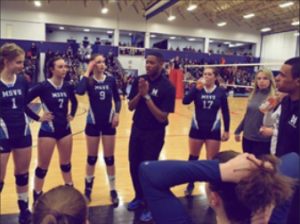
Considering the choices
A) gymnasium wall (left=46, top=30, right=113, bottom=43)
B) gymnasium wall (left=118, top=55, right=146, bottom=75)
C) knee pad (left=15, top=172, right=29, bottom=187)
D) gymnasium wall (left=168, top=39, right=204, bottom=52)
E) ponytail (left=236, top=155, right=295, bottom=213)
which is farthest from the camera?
gymnasium wall (left=168, top=39, right=204, bottom=52)

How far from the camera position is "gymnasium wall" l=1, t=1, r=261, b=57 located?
59.0ft

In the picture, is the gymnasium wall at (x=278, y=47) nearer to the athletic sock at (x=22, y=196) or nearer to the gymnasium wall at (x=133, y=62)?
the gymnasium wall at (x=133, y=62)

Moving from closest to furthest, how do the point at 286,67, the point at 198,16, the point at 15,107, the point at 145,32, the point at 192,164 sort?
1. the point at 192,164
2. the point at 286,67
3. the point at 15,107
4. the point at 145,32
5. the point at 198,16

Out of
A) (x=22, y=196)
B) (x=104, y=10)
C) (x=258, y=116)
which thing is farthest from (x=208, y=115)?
(x=104, y=10)

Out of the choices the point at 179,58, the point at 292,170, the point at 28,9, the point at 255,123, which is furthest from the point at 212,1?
the point at 292,170

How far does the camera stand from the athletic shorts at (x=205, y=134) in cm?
321

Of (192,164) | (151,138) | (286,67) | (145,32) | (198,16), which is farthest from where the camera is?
(198,16)

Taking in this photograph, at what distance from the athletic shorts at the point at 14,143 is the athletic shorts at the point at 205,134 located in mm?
1921

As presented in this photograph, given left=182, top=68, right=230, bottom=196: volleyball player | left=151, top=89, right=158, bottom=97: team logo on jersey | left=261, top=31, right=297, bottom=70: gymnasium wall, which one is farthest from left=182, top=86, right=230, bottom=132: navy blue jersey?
left=261, top=31, right=297, bottom=70: gymnasium wall

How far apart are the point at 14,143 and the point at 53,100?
0.60m

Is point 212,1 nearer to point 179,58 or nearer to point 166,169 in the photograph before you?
point 179,58

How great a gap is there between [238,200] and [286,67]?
118 centimetres

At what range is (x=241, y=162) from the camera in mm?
794

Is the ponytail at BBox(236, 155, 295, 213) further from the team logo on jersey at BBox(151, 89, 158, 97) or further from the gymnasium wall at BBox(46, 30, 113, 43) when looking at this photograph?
the gymnasium wall at BBox(46, 30, 113, 43)
